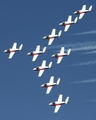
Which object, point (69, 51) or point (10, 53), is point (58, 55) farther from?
point (10, 53)

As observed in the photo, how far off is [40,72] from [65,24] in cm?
1573

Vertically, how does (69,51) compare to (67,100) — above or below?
above

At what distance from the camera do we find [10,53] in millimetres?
179125

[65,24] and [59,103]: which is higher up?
[65,24]

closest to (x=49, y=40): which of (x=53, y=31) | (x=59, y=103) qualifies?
(x=53, y=31)

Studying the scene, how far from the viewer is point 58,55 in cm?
17425

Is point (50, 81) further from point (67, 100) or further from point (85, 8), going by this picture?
point (85, 8)

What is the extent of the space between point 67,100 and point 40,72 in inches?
476

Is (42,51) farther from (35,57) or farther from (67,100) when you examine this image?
(67,100)

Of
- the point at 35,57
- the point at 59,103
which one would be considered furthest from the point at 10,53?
the point at 59,103

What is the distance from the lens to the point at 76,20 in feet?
572

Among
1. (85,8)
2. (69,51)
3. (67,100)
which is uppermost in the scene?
(85,8)

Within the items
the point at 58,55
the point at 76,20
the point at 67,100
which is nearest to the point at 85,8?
the point at 76,20

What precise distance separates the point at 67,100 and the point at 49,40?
18419mm
